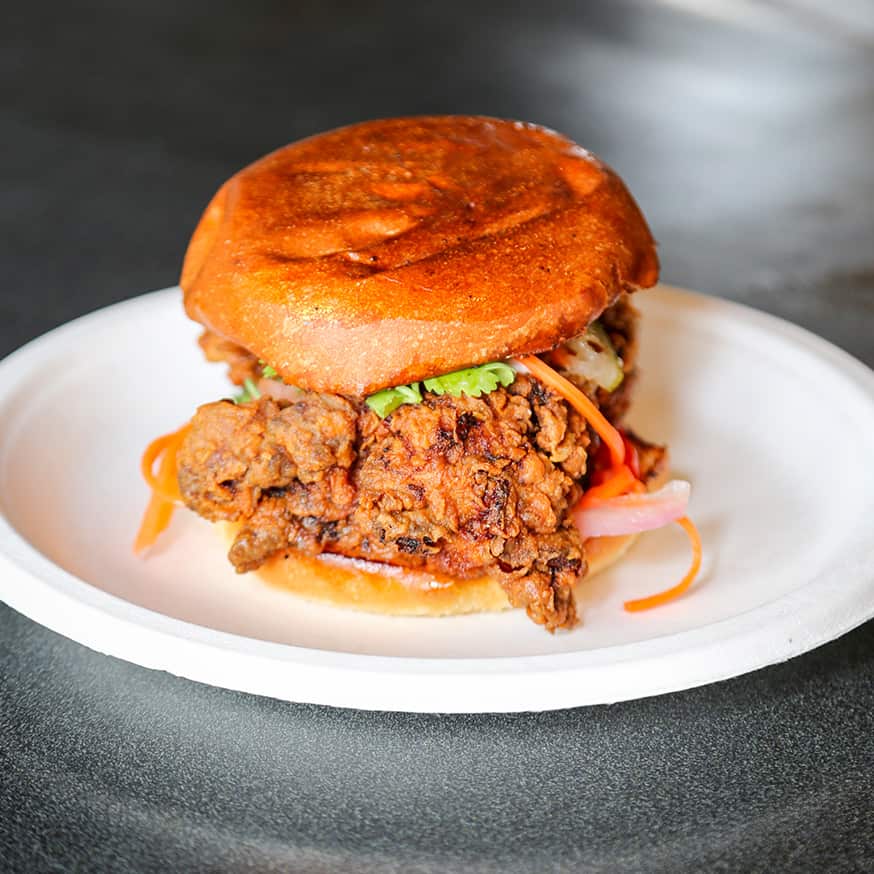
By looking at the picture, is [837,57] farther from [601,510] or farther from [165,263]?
[601,510]

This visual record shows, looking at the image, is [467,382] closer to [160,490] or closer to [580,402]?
[580,402]

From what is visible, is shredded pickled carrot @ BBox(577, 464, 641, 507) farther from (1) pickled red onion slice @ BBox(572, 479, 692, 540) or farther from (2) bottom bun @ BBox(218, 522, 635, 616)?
(2) bottom bun @ BBox(218, 522, 635, 616)

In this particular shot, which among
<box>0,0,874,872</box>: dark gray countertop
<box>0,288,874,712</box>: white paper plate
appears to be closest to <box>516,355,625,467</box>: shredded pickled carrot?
<box>0,288,874,712</box>: white paper plate

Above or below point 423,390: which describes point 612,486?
below

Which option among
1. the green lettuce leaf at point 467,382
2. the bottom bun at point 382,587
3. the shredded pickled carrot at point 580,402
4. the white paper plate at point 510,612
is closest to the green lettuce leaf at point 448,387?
the green lettuce leaf at point 467,382

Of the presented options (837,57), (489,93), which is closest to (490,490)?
(489,93)

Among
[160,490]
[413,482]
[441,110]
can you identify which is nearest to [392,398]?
[413,482]
